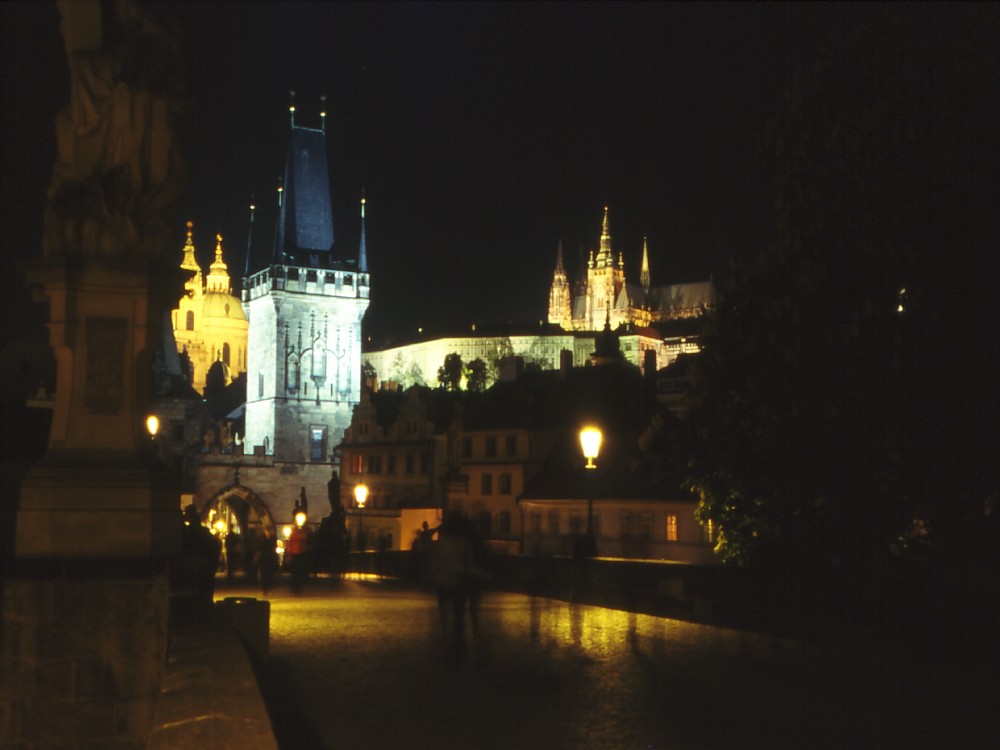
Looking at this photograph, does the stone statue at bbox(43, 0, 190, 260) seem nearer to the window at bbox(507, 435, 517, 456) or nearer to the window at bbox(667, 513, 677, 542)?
the window at bbox(667, 513, 677, 542)

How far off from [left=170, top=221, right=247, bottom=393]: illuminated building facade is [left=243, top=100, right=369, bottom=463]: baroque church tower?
54123 millimetres

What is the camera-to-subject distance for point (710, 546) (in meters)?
47.3

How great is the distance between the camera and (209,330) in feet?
566

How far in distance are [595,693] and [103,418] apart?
527 centimetres

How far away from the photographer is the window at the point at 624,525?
51344mm

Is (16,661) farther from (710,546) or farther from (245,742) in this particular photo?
(710,546)

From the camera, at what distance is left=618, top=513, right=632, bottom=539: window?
51.3m

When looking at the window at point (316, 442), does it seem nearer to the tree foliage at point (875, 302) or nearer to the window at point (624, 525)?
the window at point (624, 525)

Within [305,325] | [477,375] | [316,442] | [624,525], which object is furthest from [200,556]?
[477,375]

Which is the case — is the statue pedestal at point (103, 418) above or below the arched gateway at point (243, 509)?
below

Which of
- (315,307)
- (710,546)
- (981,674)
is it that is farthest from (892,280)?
(315,307)

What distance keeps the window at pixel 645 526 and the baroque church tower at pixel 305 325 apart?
60.9 meters

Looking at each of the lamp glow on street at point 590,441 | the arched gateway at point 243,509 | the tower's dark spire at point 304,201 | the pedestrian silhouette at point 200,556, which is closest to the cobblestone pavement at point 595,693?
the pedestrian silhouette at point 200,556

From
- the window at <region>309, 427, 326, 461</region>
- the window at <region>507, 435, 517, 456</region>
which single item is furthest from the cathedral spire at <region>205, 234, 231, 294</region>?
the window at <region>507, 435, 517, 456</region>
